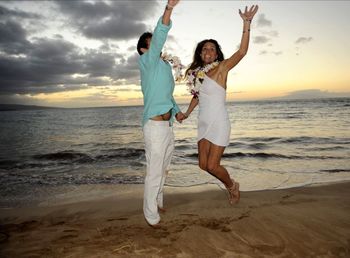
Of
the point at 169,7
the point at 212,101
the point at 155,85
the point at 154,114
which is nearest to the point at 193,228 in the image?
the point at 154,114

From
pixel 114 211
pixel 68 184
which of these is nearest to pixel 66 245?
pixel 114 211

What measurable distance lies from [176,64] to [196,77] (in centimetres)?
40

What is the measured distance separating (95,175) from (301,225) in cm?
680

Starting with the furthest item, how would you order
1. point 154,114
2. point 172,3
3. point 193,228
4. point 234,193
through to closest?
point 234,193 < point 193,228 < point 154,114 < point 172,3

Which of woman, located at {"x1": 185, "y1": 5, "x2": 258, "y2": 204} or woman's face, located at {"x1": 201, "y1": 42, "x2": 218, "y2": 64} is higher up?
woman's face, located at {"x1": 201, "y1": 42, "x2": 218, "y2": 64}

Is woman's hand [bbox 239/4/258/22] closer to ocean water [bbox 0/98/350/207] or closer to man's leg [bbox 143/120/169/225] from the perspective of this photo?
man's leg [bbox 143/120/169/225]

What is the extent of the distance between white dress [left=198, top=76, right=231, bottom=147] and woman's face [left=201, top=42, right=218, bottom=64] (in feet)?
1.00

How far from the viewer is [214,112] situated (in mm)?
4383

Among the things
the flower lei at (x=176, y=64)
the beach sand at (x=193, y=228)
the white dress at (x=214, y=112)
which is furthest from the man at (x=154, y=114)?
the white dress at (x=214, y=112)

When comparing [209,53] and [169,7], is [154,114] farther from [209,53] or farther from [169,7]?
[209,53]

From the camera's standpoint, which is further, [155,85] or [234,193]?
[234,193]

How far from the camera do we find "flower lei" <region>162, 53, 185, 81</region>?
4.13m

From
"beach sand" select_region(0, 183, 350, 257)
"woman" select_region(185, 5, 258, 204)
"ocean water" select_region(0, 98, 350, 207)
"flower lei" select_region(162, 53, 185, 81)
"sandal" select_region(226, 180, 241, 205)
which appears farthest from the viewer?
"ocean water" select_region(0, 98, 350, 207)

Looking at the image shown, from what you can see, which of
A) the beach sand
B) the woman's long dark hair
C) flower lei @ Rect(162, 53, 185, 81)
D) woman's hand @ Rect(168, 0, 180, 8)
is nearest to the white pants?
the beach sand
